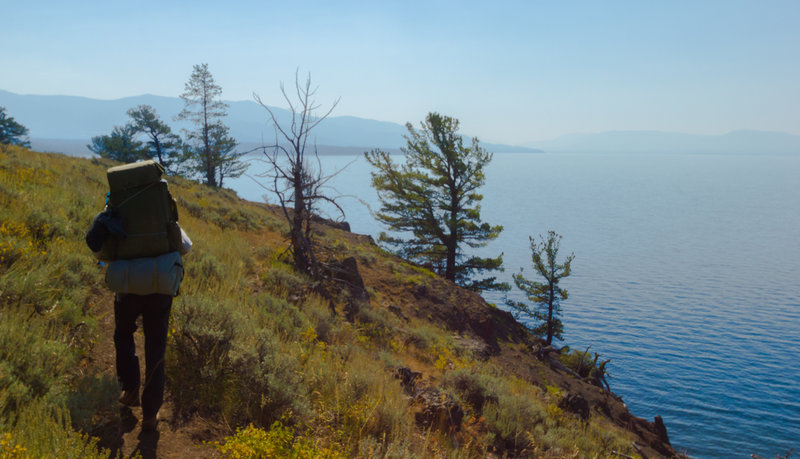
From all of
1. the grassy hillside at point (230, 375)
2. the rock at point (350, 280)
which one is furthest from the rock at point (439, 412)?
the rock at point (350, 280)

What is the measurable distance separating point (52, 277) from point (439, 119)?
23.3m

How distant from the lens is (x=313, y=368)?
5.14 m

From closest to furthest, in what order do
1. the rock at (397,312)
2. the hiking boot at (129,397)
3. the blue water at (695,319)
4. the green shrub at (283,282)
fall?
1. the hiking boot at (129,397)
2. the green shrub at (283,282)
3. the rock at (397,312)
4. the blue water at (695,319)

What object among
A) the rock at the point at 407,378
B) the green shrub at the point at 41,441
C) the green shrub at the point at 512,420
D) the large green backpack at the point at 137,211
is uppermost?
the large green backpack at the point at 137,211

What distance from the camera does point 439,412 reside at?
5676mm

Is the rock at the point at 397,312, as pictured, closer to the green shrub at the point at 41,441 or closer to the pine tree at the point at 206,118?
the green shrub at the point at 41,441

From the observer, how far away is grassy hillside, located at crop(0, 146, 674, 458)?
338 centimetres

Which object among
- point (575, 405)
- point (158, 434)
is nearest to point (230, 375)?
point (158, 434)

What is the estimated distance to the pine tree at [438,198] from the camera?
26.3m

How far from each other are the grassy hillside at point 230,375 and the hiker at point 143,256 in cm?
44

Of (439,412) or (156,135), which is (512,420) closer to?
(439,412)

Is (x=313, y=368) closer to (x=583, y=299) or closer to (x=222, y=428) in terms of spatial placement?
(x=222, y=428)

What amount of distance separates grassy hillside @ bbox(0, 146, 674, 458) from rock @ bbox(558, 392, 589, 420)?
0.06m

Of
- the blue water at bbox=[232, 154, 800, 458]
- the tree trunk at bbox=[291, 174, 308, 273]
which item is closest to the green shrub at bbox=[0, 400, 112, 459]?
the blue water at bbox=[232, 154, 800, 458]
